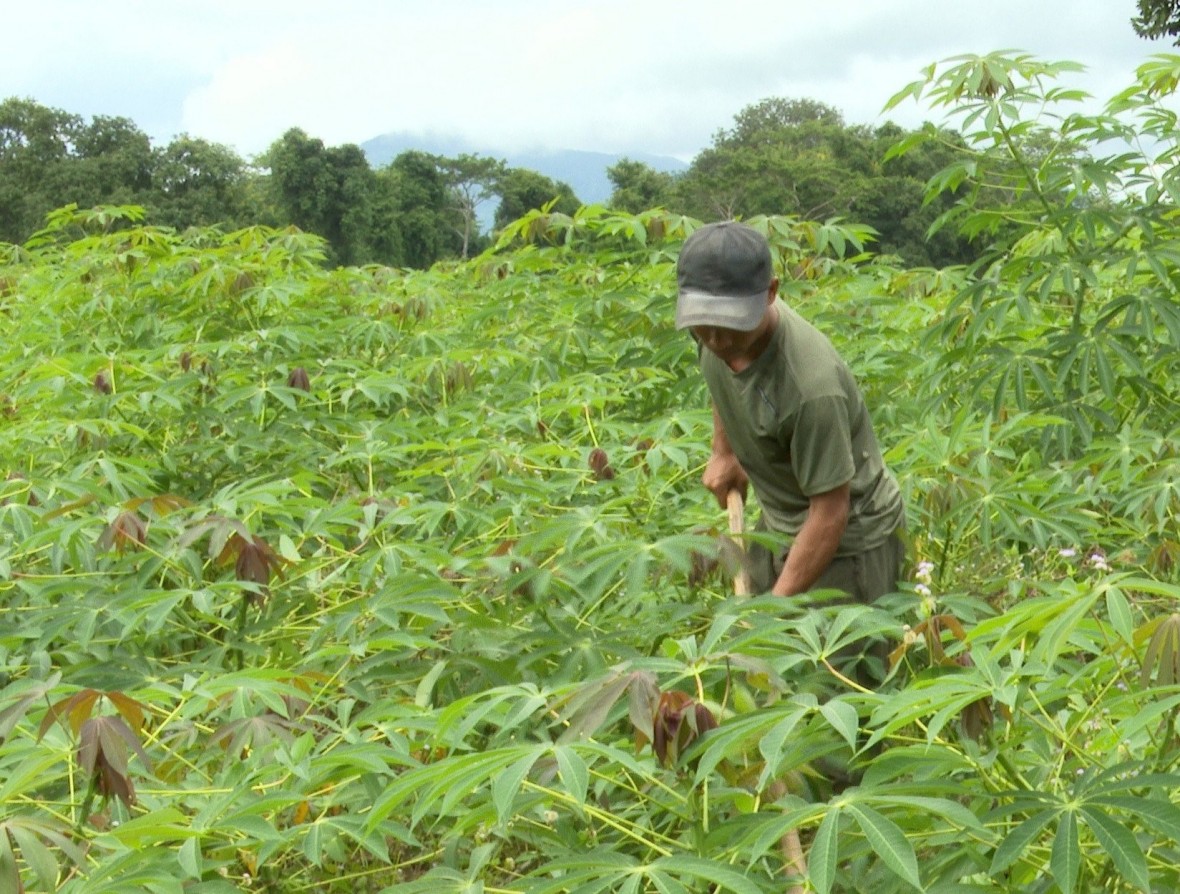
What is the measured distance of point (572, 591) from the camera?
2.32m

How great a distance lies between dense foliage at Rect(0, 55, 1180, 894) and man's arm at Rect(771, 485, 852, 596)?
0.12 m

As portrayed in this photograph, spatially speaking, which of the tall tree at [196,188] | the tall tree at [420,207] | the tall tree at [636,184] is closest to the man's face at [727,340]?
the tall tree at [196,188]

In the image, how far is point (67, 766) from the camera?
75.4 inches

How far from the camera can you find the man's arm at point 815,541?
7.50ft

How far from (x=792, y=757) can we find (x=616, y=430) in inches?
79.9

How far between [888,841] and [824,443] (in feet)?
3.39

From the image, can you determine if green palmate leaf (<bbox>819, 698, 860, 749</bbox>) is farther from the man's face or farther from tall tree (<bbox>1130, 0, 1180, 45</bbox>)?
tall tree (<bbox>1130, 0, 1180, 45</bbox>)

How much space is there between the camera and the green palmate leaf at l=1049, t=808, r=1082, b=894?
4.09 feet

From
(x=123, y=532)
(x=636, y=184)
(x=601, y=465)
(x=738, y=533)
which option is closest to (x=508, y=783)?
(x=738, y=533)

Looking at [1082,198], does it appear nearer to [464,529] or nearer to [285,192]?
[464,529]

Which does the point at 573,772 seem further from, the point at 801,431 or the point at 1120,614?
the point at 801,431

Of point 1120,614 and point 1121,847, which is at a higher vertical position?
point 1120,614

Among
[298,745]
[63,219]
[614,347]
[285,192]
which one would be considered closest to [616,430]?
[614,347]

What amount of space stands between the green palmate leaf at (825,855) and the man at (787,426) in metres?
0.99
